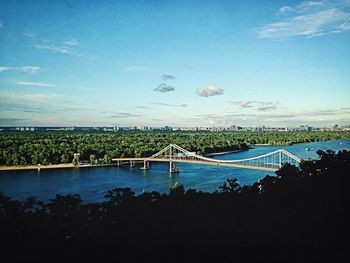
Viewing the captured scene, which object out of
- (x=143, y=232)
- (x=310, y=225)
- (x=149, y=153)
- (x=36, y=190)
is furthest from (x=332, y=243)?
(x=149, y=153)

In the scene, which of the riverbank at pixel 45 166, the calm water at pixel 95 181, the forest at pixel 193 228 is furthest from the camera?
the riverbank at pixel 45 166

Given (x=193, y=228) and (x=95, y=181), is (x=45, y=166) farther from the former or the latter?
(x=193, y=228)

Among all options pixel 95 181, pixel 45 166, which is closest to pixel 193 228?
pixel 95 181

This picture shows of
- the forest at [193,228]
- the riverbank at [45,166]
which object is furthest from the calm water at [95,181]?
the forest at [193,228]

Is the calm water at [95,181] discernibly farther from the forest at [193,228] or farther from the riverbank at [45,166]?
the forest at [193,228]

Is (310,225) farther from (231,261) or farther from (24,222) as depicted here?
(24,222)

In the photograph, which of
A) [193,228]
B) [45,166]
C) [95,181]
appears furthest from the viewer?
[45,166]

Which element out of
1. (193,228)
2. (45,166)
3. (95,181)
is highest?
(193,228)

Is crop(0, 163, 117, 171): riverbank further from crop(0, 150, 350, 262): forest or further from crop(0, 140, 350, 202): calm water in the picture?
crop(0, 150, 350, 262): forest
